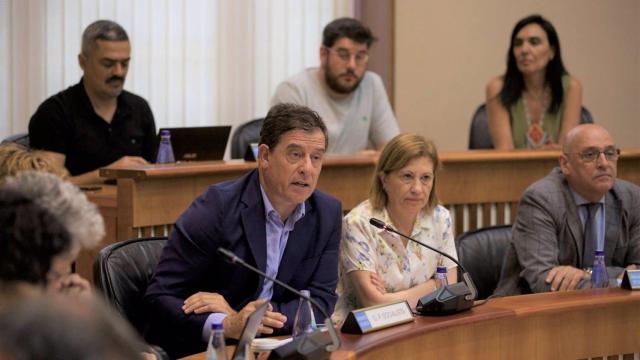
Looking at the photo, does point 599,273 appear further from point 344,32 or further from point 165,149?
point 344,32

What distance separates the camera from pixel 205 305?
3029 millimetres

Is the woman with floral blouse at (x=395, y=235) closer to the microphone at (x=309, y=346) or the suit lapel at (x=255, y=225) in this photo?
the suit lapel at (x=255, y=225)

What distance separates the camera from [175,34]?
6.24 meters

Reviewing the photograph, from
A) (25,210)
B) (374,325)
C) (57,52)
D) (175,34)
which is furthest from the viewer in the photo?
(175,34)

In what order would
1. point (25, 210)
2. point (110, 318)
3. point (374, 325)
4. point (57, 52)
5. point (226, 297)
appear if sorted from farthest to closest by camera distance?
point (57, 52) → point (226, 297) → point (374, 325) → point (25, 210) → point (110, 318)

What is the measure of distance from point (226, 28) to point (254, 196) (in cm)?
338

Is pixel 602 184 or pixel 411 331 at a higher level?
pixel 602 184

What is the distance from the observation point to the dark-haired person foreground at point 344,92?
216 inches

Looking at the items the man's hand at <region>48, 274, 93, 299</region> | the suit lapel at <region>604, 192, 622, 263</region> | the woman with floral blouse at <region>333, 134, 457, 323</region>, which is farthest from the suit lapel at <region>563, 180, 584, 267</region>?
the man's hand at <region>48, 274, 93, 299</region>

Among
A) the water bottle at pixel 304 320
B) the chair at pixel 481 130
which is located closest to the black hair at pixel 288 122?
the water bottle at pixel 304 320

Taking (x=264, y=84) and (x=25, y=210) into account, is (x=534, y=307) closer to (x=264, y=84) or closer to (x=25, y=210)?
(x=25, y=210)

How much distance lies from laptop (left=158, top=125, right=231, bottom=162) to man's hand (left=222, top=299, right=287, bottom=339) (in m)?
1.99

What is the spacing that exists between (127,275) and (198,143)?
Result: 5.50 ft

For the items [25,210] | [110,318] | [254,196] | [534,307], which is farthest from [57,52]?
[110,318]
